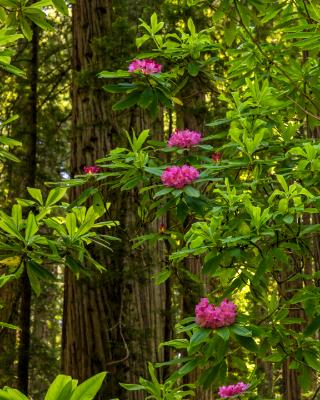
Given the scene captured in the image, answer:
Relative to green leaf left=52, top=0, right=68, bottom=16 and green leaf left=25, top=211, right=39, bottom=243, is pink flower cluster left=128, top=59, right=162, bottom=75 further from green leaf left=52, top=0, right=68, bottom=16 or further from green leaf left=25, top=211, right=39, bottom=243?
green leaf left=25, top=211, right=39, bottom=243

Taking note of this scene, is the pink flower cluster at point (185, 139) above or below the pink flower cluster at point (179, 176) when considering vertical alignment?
above

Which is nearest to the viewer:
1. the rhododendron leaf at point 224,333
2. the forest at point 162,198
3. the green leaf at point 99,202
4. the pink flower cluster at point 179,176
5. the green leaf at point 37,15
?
the rhododendron leaf at point 224,333

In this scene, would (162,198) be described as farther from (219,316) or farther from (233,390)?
(233,390)

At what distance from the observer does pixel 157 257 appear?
484 centimetres

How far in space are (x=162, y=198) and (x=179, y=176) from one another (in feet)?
1.34

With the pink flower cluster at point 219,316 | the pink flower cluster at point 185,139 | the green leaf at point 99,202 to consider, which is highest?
the pink flower cluster at point 185,139

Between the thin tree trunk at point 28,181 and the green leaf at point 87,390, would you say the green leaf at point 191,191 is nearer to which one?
the green leaf at point 87,390

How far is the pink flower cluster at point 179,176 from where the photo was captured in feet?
7.90

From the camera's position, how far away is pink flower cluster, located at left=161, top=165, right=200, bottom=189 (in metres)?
2.41

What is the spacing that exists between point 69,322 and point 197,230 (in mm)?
2510

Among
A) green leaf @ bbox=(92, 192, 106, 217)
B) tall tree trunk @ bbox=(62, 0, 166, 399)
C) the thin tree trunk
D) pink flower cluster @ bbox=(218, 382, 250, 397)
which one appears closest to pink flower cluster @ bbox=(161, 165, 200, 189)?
green leaf @ bbox=(92, 192, 106, 217)

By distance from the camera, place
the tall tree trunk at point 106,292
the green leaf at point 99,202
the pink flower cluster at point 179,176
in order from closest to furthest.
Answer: the pink flower cluster at point 179,176 < the green leaf at point 99,202 < the tall tree trunk at point 106,292

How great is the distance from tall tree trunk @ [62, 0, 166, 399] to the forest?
0.01 metres

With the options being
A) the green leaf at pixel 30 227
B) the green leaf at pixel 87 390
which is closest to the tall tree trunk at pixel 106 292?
the green leaf at pixel 30 227
